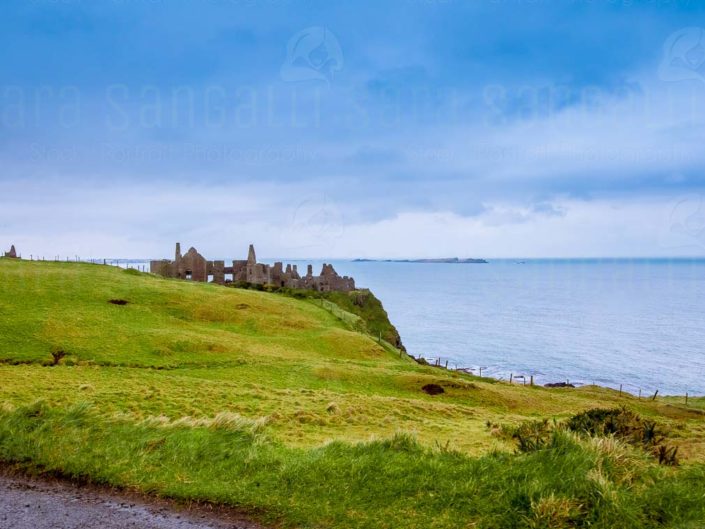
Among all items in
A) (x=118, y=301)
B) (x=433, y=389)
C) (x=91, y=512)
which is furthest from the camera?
(x=118, y=301)

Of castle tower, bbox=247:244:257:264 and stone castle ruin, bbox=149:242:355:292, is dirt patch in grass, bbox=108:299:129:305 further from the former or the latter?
castle tower, bbox=247:244:257:264

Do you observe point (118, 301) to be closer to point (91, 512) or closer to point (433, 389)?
point (433, 389)

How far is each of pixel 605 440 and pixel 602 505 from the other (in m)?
2.94

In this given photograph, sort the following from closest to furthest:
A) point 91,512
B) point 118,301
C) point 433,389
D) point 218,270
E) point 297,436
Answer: point 91,512 → point 297,436 → point 433,389 → point 118,301 → point 218,270

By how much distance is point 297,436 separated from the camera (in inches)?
666

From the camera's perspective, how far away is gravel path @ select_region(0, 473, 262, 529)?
9102 millimetres

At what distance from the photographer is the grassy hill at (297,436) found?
31.3 feet

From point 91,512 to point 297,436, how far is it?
8031 millimetres

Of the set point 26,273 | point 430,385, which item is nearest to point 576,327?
point 430,385

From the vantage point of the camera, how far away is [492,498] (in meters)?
9.69

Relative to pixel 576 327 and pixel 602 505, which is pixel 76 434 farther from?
pixel 576 327

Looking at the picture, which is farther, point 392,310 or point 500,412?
point 392,310

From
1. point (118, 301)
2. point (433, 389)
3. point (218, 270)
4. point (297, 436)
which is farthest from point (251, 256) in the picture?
point (297, 436)

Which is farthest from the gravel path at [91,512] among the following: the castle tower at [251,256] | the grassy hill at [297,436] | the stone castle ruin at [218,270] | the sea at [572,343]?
the castle tower at [251,256]
